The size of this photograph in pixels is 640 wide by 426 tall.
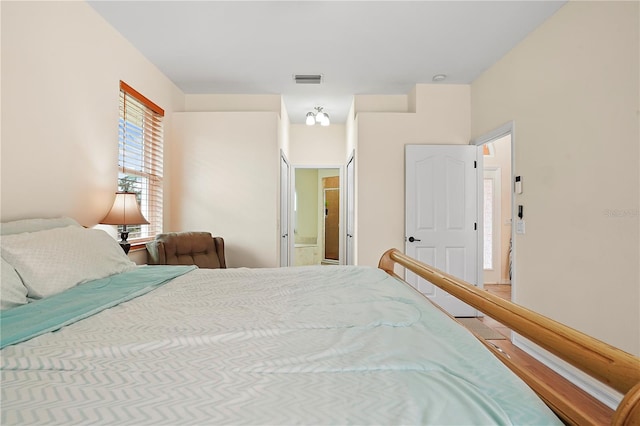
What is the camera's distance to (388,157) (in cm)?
395

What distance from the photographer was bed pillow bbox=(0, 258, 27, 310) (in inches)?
47.7

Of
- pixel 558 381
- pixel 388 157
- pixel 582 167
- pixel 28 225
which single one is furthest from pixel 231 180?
pixel 558 381

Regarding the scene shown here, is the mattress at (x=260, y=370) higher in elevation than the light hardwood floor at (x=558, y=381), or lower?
higher

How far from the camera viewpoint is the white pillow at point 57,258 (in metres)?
1.38

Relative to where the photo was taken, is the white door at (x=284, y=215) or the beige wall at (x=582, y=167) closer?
the beige wall at (x=582, y=167)

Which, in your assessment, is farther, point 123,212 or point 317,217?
point 317,217

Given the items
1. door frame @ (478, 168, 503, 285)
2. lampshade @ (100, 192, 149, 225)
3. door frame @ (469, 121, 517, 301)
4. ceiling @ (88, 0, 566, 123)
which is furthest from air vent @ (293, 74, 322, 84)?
door frame @ (478, 168, 503, 285)

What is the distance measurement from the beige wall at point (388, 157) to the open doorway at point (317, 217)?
2.93 meters

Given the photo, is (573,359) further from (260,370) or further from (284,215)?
(284,215)

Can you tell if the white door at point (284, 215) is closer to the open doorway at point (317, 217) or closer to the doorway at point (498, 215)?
the open doorway at point (317, 217)

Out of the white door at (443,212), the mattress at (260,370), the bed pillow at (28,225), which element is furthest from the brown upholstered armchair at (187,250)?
the white door at (443,212)

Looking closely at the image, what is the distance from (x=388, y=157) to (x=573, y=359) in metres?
3.47

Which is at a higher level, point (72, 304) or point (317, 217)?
point (317, 217)

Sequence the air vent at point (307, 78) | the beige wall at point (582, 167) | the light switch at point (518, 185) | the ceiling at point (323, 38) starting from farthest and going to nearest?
the air vent at point (307, 78), the light switch at point (518, 185), the ceiling at point (323, 38), the beige wall at point (582, 167)
